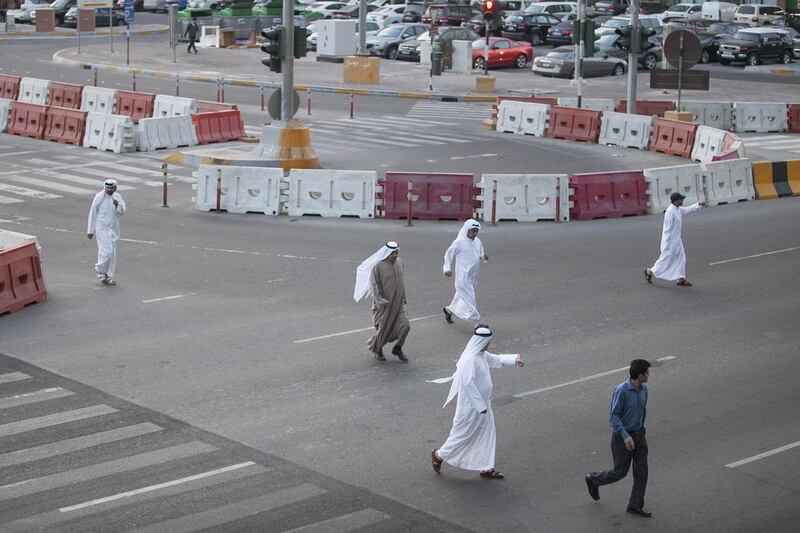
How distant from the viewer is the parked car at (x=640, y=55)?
2154 inches

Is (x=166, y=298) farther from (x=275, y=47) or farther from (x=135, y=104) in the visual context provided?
(x=135, y=104)

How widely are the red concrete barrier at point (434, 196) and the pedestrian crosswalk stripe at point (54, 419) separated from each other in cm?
1207

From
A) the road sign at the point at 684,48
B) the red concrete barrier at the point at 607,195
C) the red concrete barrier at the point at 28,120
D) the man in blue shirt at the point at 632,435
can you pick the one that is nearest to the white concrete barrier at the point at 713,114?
the road sign at the point at 684,48

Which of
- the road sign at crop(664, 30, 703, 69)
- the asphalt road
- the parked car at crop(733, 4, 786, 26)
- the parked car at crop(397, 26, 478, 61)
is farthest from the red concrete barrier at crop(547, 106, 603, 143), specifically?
the parked car at crop(733, 4, 786, 26)

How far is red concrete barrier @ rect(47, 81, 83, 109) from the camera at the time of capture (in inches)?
1532

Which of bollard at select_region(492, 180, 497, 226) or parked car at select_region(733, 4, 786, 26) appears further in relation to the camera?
parked car at select_region(733, 4, 786, 26)

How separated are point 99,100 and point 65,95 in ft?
5.27

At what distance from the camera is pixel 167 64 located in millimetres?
54000

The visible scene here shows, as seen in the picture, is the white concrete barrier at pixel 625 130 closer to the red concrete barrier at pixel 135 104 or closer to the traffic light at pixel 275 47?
the traffic light at pixel 275 47

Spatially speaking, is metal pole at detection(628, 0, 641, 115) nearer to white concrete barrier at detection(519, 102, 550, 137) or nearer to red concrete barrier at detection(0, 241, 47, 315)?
white concrete barrier at detection(519, 102, 550, 137)

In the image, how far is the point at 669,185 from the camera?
2677 centimetres

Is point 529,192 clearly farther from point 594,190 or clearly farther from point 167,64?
point 167,64

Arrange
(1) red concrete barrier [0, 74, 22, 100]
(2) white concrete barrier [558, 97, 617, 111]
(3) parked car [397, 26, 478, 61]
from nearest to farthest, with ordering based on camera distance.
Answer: (2) white concrete barrier [558, 97, 617, 111]
(1) red concrete barrier [0, 74, 22, 100]
(3) parked car [397, 26, 478, 61]

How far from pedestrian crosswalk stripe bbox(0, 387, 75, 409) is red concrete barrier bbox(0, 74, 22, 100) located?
27999 mm
